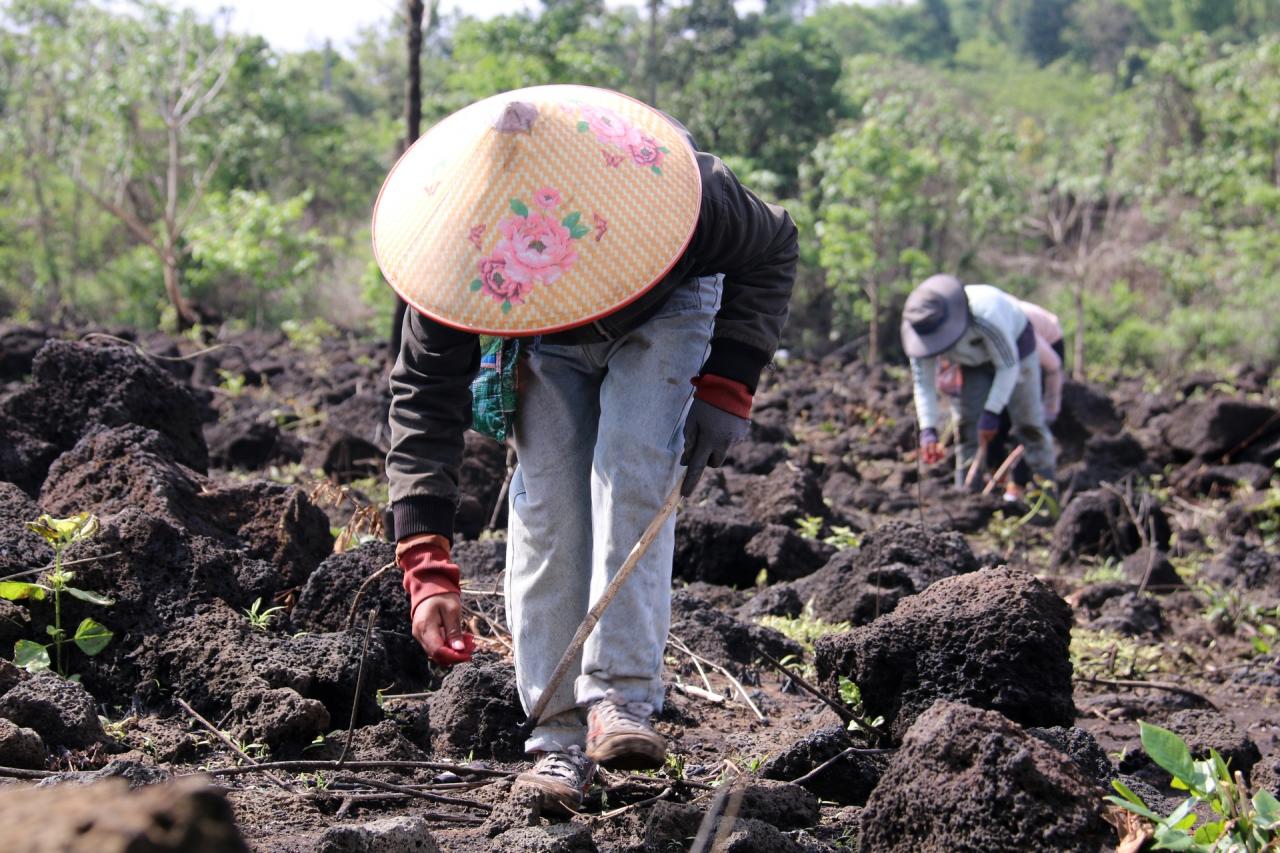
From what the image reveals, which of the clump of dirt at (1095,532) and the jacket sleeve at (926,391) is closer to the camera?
the clump of dirt at (1095,532)

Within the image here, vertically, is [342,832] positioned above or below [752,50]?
below

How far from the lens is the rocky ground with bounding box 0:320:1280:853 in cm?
239

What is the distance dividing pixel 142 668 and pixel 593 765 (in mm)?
1263

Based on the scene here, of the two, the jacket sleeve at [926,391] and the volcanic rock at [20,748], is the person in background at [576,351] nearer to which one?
the volcanic rock at [20,748]

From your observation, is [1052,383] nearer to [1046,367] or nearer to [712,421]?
[1046,367]

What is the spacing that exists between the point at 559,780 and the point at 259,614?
1.47m

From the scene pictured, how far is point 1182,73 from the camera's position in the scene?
2042 centimetres

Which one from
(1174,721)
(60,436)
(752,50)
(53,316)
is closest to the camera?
(1174,721)

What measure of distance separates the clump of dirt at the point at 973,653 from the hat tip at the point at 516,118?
1.42 meters

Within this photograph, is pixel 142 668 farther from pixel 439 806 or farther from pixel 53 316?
pixel 53 316

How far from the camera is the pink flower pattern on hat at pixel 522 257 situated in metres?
2.69

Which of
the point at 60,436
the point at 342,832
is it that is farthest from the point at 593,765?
the point at 60,436

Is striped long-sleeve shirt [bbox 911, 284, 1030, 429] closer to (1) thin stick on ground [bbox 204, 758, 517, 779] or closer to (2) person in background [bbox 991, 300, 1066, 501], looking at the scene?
Answer: (2) person in background [bbox 991, 300, 1066, 501]

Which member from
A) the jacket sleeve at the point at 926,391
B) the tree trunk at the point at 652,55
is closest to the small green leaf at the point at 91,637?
the jacket sleeve at the point at 926,391
